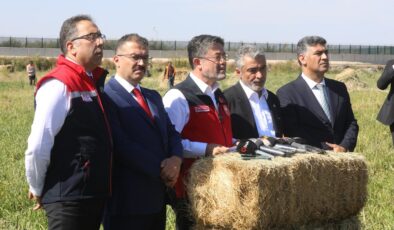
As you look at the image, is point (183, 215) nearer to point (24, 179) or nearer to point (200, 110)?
point (200, 110)

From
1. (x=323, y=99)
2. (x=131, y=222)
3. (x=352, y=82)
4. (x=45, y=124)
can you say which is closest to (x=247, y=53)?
(x=323, y=99)

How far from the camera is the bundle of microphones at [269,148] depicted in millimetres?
4051

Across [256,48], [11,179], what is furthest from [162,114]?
[11,179]

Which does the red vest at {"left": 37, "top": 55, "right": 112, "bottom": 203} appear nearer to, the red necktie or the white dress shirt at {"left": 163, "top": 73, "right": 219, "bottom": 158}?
the red necktie

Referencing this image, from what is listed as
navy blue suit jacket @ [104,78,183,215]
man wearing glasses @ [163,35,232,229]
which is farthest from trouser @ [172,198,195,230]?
navy blue suit jacket @ [104,78,183,215]

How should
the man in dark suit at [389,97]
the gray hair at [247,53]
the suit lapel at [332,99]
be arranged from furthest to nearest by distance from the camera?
the man in dark suit at [389,97], the suit lapel at [332,99], the gray hair at [247,53]

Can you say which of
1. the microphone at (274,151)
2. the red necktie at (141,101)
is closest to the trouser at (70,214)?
the red necktie at (141,101)

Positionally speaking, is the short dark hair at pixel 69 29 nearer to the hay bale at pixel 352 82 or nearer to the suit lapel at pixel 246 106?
the suit lapel at pixel 246 106

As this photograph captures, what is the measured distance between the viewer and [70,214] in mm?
3545

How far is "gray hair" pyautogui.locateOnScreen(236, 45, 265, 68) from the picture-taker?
4.83 metres

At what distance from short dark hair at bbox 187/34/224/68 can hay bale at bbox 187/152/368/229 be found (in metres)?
0.91

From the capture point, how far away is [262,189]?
150 inches

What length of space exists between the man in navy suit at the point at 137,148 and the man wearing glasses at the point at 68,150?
0.84 ft

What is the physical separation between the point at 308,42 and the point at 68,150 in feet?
8.67
